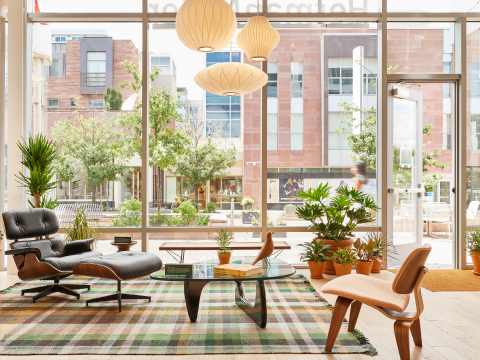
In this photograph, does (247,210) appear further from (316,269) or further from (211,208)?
(316,269)

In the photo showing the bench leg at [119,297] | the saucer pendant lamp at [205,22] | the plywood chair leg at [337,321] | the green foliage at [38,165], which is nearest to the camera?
the plywood chair leg at [337,321]

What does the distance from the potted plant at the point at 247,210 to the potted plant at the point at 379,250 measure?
Result: 5.14 ft

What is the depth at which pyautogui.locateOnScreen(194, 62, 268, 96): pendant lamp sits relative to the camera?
11.1 feet

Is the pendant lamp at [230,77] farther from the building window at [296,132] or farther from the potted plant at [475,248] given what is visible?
the potted plant at [475,248]

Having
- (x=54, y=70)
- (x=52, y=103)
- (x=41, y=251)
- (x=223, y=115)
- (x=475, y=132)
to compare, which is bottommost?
(x=41, y=251)

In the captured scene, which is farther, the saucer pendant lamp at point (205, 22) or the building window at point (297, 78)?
the building window at point (297, 78)

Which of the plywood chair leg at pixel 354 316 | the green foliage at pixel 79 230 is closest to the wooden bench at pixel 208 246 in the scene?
the green foliage at pixel 79 230

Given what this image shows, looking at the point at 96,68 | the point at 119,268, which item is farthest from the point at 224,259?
the point at 96,68

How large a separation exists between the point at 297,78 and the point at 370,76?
1014 millimetres

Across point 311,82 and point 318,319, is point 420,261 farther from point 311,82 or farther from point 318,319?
point 311,82

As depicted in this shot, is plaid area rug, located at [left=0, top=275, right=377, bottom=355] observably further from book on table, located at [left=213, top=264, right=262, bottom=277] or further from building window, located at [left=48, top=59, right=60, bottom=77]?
building window, located at [left=48, top=59, right=60, bottom=77]

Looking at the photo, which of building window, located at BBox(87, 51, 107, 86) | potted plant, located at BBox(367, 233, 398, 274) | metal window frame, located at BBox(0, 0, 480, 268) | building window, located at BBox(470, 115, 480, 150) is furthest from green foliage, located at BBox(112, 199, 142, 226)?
building window, located at BBox(470, 115, 480, 150)

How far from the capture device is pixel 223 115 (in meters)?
5.33

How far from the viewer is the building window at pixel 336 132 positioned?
5348 millimetres
